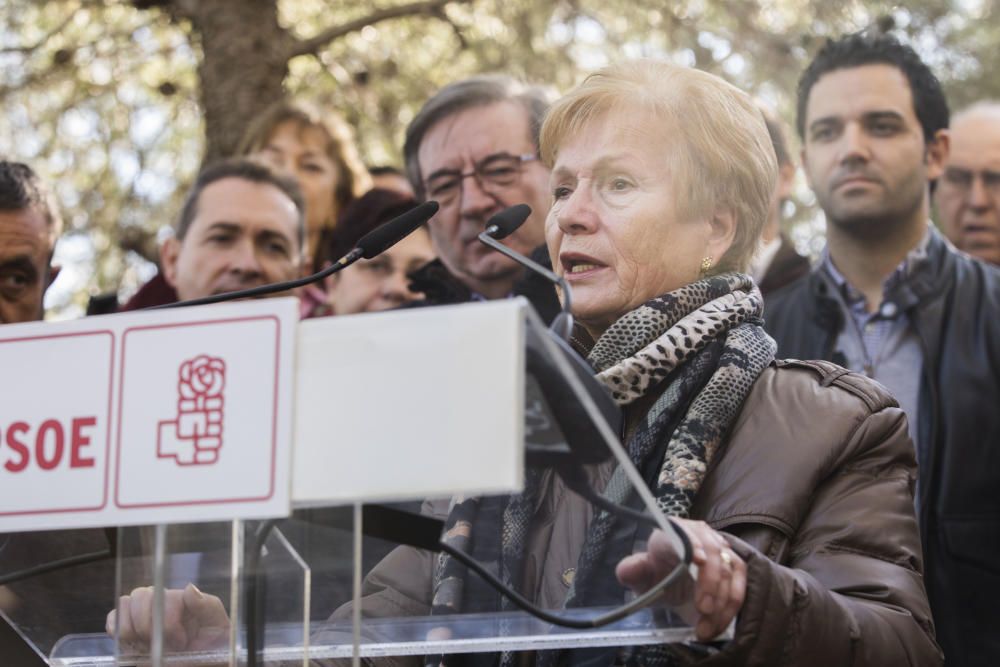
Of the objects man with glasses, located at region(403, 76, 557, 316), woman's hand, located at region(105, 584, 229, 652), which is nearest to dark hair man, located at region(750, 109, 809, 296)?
man with glasses, located at region(403, 76, 557, 316)

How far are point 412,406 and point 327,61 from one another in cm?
659

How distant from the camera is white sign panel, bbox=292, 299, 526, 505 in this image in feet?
5.04

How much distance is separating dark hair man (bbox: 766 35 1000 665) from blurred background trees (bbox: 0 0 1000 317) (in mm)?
2709

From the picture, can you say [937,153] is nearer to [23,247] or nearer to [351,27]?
[23,247]

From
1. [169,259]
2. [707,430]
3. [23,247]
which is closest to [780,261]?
[169,259]

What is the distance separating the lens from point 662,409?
235cm

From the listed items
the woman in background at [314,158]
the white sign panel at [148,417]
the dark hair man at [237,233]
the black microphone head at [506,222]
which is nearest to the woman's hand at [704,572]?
the white sign panel at [148,417]

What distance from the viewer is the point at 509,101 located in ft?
13.6

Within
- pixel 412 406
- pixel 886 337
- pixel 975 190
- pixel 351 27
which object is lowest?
pixel 412 406

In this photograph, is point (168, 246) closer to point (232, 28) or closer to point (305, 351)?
point (232, 28)

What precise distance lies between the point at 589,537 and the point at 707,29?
5.40m

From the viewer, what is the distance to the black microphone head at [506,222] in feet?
7.36

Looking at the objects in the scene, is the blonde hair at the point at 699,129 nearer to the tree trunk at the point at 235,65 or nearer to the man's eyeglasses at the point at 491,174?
the man's eyeglasses at the point at 491,174

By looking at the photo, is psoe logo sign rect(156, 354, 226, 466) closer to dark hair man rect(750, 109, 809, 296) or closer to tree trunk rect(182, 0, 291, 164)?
dark hair man rect(750, 109, 809, 296)
